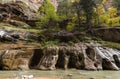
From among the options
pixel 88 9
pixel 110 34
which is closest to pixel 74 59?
pixel 110 34

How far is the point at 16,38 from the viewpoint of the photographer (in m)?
61.6

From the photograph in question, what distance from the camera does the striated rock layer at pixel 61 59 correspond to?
50500 millimetres

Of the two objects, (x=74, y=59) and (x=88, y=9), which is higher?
(x=88, y=9)

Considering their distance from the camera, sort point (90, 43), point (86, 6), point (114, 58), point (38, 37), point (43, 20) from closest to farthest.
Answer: point (114, 58), point (90, 43), point (38, 37), point (86, 6), point (43, 20)

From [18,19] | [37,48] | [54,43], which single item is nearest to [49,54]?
[37,48]

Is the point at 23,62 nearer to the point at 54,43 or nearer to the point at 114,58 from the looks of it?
the point at 54,43

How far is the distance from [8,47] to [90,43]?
647 inches

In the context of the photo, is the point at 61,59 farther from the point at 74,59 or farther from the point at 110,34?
the point at 110,34

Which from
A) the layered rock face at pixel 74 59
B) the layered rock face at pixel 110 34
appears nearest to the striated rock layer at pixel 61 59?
the layered rock face at pixel 74 59

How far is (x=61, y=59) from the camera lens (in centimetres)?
5250

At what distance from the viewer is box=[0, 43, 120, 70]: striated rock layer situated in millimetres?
50500

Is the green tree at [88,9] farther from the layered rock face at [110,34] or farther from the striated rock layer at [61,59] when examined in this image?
the striated rock layer at [61,59]

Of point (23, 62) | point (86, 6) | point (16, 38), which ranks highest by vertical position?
point (86, 6)

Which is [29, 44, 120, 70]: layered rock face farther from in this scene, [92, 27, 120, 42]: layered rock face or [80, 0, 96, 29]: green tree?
[80, 0, 96, 29]: green tree
